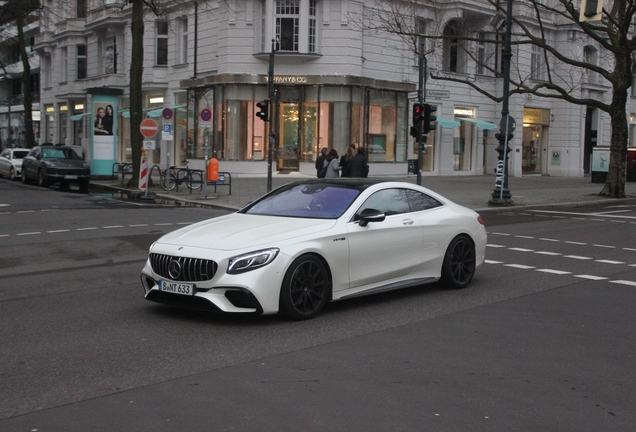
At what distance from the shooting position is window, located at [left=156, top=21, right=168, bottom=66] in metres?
43.3

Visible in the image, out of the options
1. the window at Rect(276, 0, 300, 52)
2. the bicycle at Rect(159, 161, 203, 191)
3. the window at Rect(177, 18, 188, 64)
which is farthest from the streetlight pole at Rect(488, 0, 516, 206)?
the window at Rect(177, 18, 188, 64)

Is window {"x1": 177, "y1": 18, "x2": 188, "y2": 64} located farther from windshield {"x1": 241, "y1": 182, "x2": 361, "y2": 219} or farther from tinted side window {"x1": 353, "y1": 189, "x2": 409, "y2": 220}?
tinted side window {"x1": 353, "y1": 189, "x2": 409, "y2": 220}

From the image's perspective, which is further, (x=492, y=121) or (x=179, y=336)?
(x=492, y=121)

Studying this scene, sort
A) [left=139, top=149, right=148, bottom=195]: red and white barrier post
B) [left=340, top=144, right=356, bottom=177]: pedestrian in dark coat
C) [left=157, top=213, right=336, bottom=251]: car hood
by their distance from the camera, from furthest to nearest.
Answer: [left=139, top=149, right=148, bottom=195]: red and white barrier post, [left=340, top=144, right=356, bottom=177]: pedestrian in dark coat, [left=157, top=213, right=336, bottom=251]: car hood

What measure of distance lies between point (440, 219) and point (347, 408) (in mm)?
4797

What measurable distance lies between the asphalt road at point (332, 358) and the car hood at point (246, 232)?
0.79 metres

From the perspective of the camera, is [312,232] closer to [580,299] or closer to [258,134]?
[580,299]

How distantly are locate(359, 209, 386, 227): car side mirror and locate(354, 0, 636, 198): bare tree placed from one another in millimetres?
14245

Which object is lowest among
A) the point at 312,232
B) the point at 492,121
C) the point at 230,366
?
the point at 230,366

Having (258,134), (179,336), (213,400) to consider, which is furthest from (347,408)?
(258,134)

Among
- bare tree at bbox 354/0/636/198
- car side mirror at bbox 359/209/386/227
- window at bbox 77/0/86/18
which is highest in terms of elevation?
window at bbox 77/0/86/18

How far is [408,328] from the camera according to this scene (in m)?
7.75

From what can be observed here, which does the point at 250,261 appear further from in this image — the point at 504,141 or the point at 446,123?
the point at 446,123

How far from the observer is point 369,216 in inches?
334
